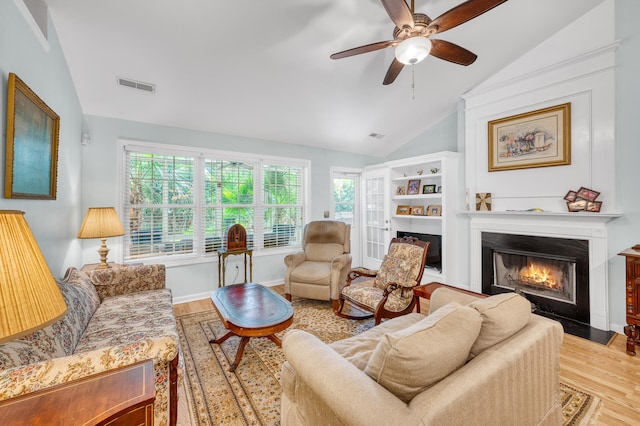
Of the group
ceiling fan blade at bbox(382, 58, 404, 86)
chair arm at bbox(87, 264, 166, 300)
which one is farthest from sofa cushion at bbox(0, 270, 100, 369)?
ceiling fan blade at bbox(382, 58, 404, 86)

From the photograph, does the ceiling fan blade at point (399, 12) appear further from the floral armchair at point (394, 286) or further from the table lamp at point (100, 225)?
the table lamp at point (100, 225)

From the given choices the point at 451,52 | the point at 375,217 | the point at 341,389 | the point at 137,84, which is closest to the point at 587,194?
the point at 451,52

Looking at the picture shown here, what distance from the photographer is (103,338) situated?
190cm

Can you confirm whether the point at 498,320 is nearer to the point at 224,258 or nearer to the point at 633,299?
the point at 633,299

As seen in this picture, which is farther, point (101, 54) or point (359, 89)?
point (359, 89)

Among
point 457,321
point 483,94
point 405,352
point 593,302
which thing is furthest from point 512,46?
point 405,352

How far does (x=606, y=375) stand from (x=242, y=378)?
2.78 meters

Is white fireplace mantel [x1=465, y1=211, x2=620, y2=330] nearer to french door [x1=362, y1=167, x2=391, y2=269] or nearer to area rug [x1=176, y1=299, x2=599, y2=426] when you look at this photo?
area rug [x1=176, y1=299, x2=599, y2=426]

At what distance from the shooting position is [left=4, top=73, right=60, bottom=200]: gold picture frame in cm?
158

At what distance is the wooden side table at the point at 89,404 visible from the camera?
2.73 feet

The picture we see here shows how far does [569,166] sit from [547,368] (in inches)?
105

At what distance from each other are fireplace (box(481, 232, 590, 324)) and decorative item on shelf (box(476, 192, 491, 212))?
1.10ft

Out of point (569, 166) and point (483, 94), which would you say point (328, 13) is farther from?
point (569, 166)

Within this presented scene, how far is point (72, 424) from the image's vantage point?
817mm
